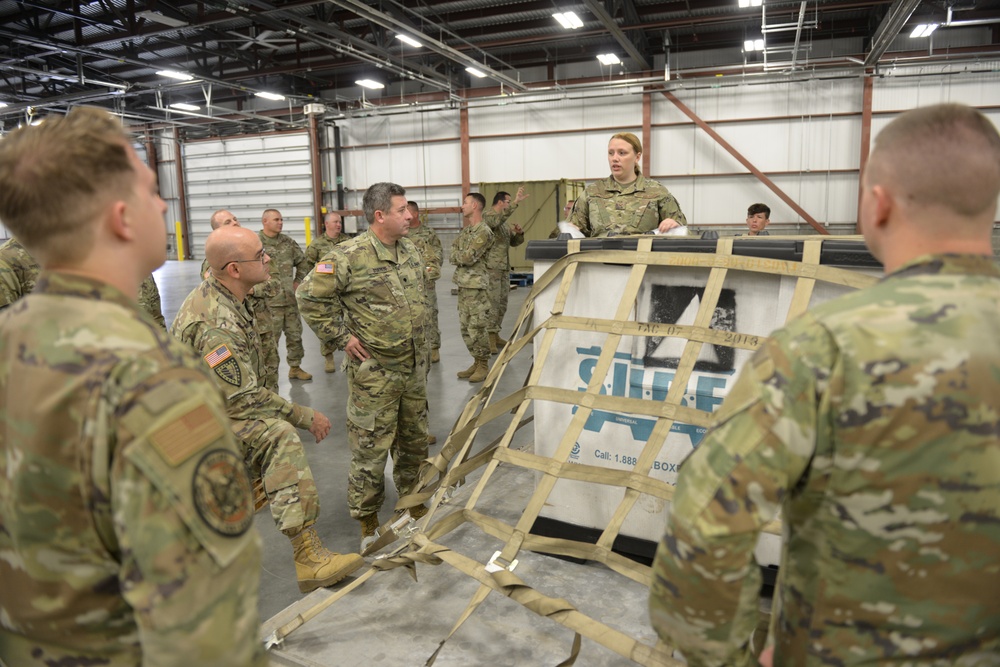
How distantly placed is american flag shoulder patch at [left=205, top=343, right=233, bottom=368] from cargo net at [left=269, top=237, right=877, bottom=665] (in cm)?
100

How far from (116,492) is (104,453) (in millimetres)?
64

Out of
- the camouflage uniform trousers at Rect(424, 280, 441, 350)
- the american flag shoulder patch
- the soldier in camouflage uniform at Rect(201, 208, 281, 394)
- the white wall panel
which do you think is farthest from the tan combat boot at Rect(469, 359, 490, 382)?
the white wall panel

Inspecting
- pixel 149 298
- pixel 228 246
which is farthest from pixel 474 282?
pixel 228 246

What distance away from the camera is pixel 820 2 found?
12.1 meters

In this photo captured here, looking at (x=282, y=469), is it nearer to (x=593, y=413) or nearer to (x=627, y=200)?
(x=593, y=413)

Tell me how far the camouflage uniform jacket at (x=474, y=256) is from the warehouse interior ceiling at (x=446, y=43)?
15.5ft

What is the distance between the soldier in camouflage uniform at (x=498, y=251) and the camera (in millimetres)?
8539

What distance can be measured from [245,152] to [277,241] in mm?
15420

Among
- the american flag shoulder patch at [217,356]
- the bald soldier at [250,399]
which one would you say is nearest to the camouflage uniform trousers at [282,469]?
the bald soldier at [250,399]

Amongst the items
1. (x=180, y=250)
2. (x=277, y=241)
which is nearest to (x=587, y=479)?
(x=277, y=241)

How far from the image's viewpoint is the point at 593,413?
9.89 feet

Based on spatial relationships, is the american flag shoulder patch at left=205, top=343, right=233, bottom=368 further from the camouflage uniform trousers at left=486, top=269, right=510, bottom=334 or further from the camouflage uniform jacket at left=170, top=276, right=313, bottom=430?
the camouflage uniform trousers at left=486, top=269, right=510, bottom=334

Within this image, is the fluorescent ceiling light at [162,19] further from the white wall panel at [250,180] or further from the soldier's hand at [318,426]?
the soldier's hand at [318,426]

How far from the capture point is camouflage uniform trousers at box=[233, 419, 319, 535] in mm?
2914
